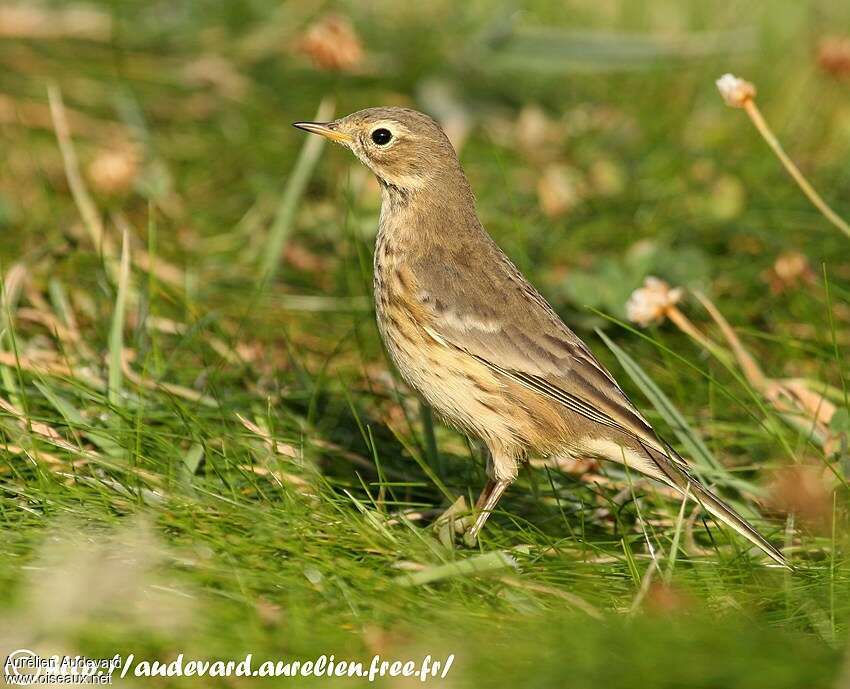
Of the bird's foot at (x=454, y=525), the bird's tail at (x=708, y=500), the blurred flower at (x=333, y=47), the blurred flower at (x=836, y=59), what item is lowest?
the bird's foot at (x=454, y=525)

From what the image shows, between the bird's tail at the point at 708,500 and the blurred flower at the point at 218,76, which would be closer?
the bird's tail at the point at 708,500

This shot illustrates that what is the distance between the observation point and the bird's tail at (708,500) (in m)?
4.11

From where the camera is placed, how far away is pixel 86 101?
8.27m

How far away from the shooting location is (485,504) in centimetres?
464

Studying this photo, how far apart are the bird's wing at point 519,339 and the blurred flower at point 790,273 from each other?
1.86 metres

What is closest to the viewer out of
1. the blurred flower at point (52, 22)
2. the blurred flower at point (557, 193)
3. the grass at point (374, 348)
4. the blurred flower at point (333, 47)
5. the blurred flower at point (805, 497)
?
the grass at point (374, 348)

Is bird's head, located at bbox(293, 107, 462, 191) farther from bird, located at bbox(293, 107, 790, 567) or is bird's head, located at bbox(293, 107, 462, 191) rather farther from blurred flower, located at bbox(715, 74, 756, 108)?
blurred flower, located at bbox(715, 74, 756, 108)

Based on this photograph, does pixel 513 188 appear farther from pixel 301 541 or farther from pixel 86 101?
pixel 301 541

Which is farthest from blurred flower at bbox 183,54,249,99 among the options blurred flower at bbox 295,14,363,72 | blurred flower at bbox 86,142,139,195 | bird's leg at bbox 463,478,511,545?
bird's leg at bbox 463,478,511,545

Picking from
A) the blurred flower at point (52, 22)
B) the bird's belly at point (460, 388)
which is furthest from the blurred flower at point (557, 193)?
the blurred flower at point (52, 22)

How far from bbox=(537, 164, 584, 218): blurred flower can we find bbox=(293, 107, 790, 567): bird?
7.41ft

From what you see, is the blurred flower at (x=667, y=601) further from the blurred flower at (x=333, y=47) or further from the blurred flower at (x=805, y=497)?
the blurred flower at (x=333, y=47)

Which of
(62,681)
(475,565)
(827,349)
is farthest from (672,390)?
(62,681)

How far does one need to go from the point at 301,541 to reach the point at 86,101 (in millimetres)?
5164
